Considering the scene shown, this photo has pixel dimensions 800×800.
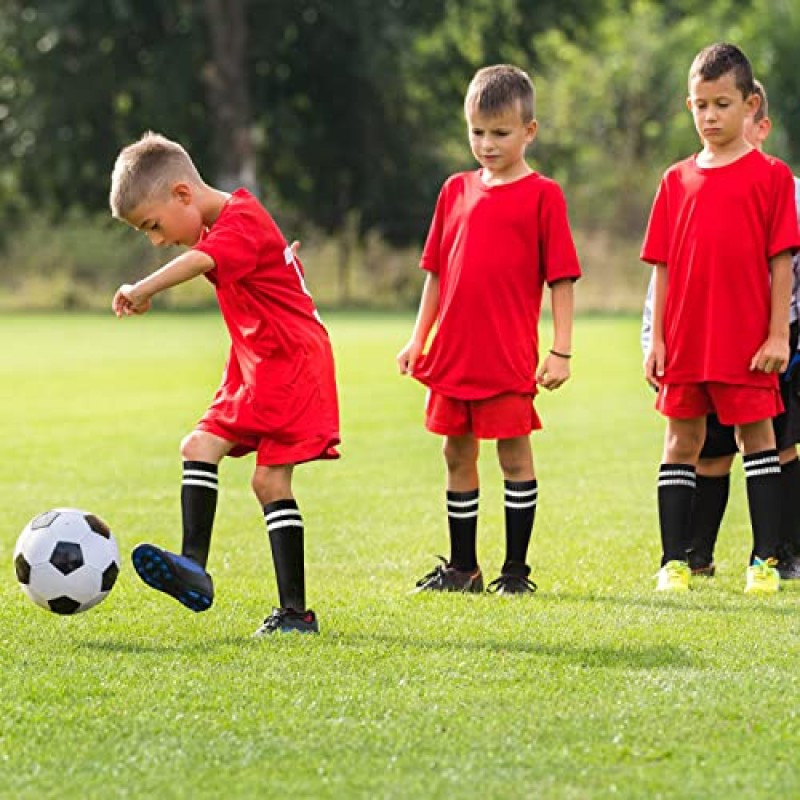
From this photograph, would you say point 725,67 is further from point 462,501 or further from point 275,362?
point 275,362

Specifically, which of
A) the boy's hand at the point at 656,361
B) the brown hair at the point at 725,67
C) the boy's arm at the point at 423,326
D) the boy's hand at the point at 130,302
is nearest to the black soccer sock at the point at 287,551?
the boy's hand at the point at 130,302

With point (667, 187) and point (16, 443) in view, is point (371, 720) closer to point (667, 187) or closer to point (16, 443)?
point (667, 187)

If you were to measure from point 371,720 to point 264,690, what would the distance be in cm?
45

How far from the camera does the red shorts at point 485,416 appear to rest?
21.5 feet

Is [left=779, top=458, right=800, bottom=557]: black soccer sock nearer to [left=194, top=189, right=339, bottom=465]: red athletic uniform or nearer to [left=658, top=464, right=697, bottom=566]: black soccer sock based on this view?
[left=658, top=464, right=697, bottom=566]: black soccer sock

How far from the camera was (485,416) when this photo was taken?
6582mm

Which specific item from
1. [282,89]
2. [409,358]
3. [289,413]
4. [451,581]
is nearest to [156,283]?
[289,413]

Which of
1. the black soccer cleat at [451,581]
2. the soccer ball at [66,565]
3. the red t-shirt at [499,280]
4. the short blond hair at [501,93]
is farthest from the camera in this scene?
the black soccer cleat at [451,581]

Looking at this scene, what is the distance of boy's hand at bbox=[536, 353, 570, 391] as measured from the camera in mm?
6438

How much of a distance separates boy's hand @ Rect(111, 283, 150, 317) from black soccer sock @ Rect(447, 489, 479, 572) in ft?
5.75

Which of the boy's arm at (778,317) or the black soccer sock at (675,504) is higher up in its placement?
the boy's arm at (778,317)

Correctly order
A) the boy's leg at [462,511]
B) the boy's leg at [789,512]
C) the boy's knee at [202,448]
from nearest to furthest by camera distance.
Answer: the boy's knee at [202,448] → the boy's leg at [462,511] → the boy's leg at [789,512]

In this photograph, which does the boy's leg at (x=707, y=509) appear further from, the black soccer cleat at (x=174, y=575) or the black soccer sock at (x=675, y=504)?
the black soccer cleat at (x=174, y=575)

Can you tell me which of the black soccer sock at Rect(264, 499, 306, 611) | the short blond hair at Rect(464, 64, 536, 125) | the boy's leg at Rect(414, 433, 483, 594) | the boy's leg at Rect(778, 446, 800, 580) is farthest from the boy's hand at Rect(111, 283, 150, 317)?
the boy's leg at Rect(778, 446, 800, 580)
